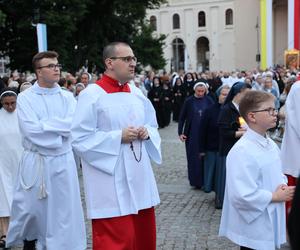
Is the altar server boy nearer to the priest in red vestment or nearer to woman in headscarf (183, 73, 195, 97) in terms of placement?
the priest in red vestment

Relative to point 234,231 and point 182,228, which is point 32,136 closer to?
point 234,231

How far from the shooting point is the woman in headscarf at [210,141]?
8664mm

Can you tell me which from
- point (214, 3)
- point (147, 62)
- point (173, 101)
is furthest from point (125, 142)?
point (214, 3)

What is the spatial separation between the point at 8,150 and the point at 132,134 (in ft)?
8.17

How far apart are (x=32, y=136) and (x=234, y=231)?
2.13 meters

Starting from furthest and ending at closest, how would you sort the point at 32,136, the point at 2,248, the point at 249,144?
the point at 2,248 → the point at 32,136 → the point at 249,144

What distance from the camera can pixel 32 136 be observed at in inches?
205

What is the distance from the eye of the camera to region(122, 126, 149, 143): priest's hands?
437 centimetres

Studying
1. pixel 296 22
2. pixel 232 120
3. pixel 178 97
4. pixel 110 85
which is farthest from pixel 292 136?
pixel 296 22

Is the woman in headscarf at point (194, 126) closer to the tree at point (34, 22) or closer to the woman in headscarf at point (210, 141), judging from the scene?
the woman in headscarf at point (210, 141)

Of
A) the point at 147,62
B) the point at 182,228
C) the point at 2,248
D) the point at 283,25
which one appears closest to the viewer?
the point at 2,248

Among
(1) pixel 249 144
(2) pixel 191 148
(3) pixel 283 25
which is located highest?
(3) pixel 283 25

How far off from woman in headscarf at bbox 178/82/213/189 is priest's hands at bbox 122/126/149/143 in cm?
494

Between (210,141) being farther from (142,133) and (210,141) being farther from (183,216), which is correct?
(142,133)
